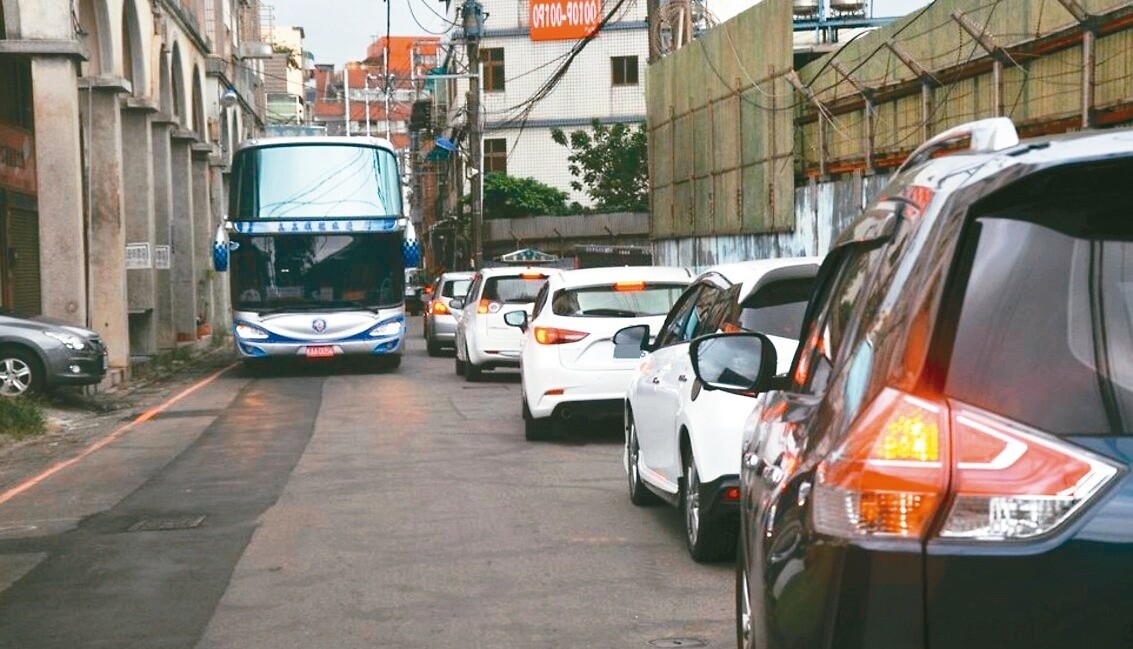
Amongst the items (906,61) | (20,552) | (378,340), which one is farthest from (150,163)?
(20,552)

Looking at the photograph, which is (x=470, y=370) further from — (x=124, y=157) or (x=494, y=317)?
(x=124, y=157)

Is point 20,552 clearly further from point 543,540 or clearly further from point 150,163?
point 150,163

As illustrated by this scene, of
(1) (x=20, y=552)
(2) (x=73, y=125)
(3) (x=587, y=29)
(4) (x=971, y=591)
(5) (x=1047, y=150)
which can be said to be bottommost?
(1) (x=20, y=552)

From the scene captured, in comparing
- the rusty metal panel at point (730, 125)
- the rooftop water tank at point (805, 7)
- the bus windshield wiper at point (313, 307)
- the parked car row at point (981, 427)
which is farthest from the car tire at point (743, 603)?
the rooftop water tank at point (805, 7)

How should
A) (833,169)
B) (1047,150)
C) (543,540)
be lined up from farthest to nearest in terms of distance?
1. (833,169)
2. (543,540)
3. (1047,150)

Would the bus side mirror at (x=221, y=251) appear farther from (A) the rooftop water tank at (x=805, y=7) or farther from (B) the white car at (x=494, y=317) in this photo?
(A) the rooftop water tank at (x=805, y=7)

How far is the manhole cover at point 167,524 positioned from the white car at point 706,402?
2.76 m

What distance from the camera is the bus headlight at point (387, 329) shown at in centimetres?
2670

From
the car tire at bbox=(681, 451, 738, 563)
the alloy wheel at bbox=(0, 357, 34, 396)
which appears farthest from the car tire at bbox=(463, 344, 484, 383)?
the car tire at bbox=(681, 451, 738, 563)

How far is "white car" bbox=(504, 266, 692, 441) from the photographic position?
48.0 feet

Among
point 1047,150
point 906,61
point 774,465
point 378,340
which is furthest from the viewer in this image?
point 378,340

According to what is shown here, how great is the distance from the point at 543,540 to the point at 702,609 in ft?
6.81

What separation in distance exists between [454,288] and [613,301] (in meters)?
18.3

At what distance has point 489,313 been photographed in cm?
2420
